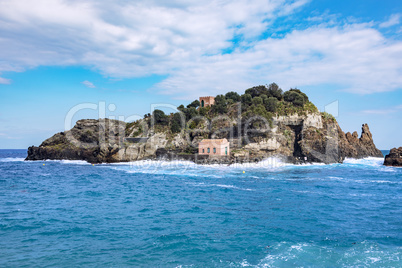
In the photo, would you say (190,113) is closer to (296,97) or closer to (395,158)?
(296,97)

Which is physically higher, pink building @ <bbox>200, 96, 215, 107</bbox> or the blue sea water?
pink building @ <bbox>200, 96, 215, 107</bbox>

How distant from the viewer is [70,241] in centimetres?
1595

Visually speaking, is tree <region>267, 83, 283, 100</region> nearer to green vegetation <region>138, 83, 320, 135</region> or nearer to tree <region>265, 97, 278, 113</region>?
green vegetation <region>138, 83, 320, 135</region>

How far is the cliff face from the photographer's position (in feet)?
245

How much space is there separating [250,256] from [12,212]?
1925 centimetres

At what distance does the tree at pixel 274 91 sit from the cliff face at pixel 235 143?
46.8 feet

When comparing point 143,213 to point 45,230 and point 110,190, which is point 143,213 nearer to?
point 45,230

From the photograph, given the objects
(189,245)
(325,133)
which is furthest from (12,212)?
(325,133)

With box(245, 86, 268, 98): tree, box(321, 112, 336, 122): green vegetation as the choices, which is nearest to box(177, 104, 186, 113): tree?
box(245, 86, 268, 98): tree

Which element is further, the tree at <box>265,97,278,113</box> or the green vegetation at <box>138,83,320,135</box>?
the tree at <box>265,97,278,113</box>

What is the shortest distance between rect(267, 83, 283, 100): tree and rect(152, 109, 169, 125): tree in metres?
35.3

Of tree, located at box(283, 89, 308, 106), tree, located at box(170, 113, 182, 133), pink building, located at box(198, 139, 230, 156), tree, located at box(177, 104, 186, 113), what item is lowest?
pink building, located at box(198, 139, 230, 156)

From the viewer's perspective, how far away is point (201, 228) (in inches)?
717

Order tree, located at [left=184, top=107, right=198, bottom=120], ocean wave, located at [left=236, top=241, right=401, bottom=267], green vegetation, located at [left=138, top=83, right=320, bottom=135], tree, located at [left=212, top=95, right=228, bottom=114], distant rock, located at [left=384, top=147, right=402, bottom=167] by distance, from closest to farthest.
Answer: ocean wave, located at [left=236, top=241, right=401, bottom=267] → distant rock, located at [left=384, top=147, right=402, bottom=167] → green vegetation, located at [left=138, top=83, right=320, bottom=135] → tree, located at [left=212, top=95, right=228, bottom=114] → tree, located at [left=184, top=107, right=198, bottom=120]
